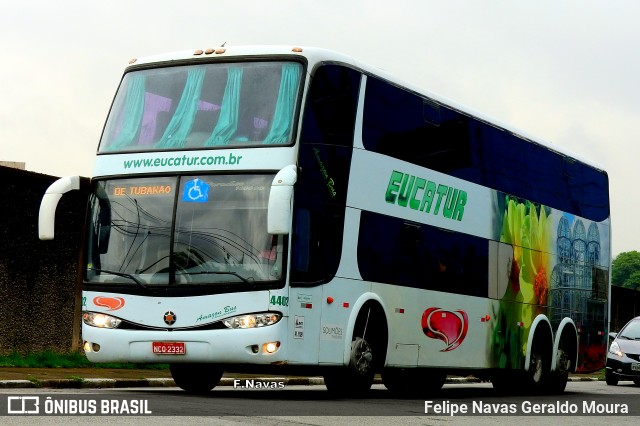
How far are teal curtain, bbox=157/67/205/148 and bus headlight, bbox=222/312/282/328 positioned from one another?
2434mm

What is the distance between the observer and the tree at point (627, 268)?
15138cm

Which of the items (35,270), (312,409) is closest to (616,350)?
(35,270)

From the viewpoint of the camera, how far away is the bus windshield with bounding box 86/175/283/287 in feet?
48.6

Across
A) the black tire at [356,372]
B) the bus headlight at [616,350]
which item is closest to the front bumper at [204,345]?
the black tire at [356,372]

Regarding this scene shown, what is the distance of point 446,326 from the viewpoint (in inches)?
730

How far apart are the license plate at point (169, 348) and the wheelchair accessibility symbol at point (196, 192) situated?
1.80m

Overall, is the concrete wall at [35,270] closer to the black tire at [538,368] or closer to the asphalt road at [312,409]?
the asphalt road at [312,409]

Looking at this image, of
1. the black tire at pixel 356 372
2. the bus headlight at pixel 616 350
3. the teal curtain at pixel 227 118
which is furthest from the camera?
the bus headlight at pixel 616 350

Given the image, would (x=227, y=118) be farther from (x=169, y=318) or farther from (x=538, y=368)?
(x=538, y=368)

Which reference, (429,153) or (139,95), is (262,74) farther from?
(429,153)

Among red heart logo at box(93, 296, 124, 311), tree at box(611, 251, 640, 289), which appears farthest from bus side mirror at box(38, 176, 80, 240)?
tree at box(611, 251, 640, 289)

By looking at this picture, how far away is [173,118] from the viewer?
15789 millimetres

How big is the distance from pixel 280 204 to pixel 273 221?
0.74 ft

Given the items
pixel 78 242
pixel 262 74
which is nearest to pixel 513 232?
pixel 262 74
